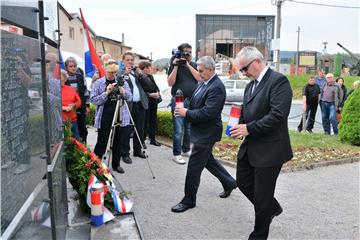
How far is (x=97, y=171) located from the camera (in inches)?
159

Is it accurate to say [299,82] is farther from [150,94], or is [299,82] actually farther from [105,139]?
[105,139]

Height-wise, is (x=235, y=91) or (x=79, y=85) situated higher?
(x=79, y=85)

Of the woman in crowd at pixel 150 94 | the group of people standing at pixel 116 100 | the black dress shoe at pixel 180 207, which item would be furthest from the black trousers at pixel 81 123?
Answer: the black dress shoe at pixel 180 207

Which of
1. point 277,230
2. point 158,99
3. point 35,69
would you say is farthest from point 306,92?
point 35,69

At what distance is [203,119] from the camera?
4168 mm

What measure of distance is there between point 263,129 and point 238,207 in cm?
162

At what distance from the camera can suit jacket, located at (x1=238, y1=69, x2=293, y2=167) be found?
316cm

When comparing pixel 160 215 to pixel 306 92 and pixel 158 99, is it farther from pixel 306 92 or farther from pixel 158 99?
→ pixel 306 92

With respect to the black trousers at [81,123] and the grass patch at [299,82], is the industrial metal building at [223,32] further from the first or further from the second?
the black trousers at [81,123]

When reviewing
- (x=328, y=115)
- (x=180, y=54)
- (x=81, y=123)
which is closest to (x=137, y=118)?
(x=81, y=123)

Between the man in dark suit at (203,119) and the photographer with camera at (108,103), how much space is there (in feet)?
4.38

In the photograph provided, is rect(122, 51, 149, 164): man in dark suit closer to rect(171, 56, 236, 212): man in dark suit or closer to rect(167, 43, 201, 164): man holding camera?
rect(167, 43, 201, 164): man holding camera

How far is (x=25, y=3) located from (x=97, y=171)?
95.2 inches

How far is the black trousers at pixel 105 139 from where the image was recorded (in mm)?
5422
